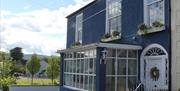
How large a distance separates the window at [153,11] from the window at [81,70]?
11.3ft

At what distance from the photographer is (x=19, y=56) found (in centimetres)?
8750

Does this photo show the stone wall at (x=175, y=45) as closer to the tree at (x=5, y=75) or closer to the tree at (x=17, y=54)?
the tree at (x=5, y=75)

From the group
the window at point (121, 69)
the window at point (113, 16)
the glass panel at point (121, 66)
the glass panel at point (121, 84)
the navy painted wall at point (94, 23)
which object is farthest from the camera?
the navy painted wall at point (94, 23)

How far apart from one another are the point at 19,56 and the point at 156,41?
73231 mm

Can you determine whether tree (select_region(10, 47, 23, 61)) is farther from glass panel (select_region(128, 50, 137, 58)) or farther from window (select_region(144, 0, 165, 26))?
window (select_region(144, 0, 165, 26))

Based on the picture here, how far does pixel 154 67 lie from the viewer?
1781 cm

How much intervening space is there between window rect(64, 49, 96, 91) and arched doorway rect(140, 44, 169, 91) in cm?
276

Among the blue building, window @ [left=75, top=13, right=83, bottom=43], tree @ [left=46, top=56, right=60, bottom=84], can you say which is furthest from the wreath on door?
tree @ [left=46, top=56, right=60, bottom=84]

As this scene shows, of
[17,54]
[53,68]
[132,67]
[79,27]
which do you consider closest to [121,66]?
[132,67]

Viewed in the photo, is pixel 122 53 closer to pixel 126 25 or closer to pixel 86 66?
pixel 126 25

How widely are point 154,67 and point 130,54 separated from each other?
176cm

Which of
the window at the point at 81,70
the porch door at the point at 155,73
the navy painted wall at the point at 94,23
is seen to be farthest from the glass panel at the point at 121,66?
the navy painted wall at the point at 94,23

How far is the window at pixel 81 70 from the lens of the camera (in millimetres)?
19322

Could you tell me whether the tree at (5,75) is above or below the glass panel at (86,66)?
below
